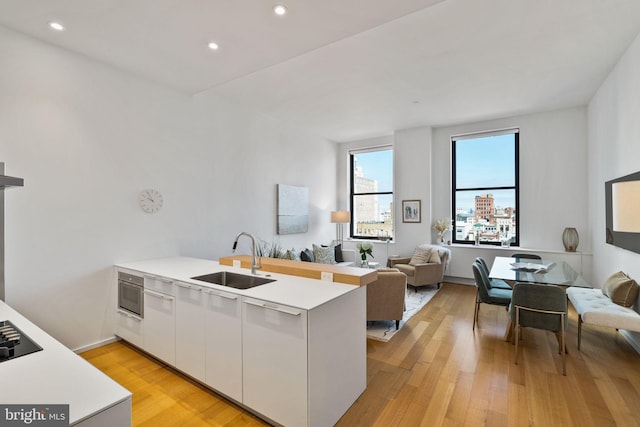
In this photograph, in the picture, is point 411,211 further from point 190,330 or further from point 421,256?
point 190,330

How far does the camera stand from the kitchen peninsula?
1.87 metres

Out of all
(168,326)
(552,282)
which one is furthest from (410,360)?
(168,326)

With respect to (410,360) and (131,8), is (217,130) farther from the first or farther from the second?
(410,360)

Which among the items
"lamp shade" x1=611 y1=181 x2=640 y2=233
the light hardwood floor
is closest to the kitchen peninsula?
the light hardwood floor

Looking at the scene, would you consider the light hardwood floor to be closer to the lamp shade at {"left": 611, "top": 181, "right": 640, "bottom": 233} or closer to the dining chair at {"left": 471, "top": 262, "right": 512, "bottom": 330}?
the dining chair at {"left": 471, "top": 262, "right": 512, "bottom": 330}

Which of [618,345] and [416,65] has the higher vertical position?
[416,65]

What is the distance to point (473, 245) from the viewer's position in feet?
20.2

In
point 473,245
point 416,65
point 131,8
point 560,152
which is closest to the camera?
point 131,8

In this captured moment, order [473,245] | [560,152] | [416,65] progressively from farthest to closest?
[473,245]
[560,152]
[416,65]

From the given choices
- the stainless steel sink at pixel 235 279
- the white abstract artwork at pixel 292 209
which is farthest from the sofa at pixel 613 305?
the white abstract artwork at pixel 292 209

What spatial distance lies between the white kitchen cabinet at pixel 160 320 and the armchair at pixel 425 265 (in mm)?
4066

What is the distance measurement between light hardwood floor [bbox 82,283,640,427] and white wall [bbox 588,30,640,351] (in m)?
0.80

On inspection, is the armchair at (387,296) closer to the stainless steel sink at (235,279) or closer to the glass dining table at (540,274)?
the glass dining table at (540,274)

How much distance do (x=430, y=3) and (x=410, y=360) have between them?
316 centimetres
